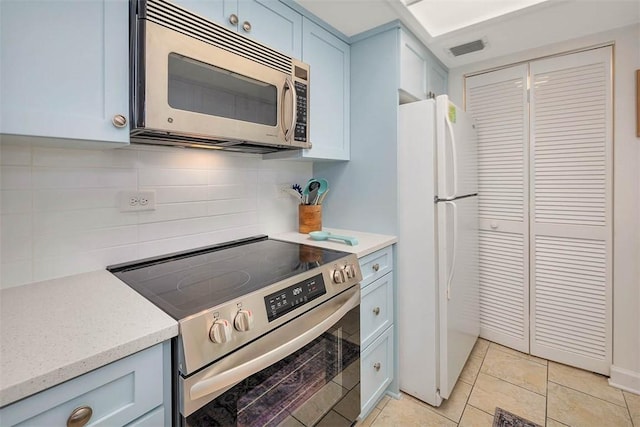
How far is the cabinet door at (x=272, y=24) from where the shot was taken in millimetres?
1361

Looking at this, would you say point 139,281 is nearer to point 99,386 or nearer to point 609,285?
point 99,386

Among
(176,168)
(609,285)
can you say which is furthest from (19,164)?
(609,285)

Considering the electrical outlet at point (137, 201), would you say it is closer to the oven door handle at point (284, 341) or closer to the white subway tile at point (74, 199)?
the white subway tile at point (74, 199)

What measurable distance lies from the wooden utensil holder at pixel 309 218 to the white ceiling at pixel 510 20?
1.09 m

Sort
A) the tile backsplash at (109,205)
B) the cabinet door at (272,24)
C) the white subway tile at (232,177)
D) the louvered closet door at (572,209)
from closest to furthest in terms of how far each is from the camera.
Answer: the tile backsplash at (109,205) < the cabinet door at (272,24) < the white subway tile at (232,177) < the louvered closet door at (572,209)

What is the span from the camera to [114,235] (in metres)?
1.29

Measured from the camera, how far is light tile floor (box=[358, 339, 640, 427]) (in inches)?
65.9

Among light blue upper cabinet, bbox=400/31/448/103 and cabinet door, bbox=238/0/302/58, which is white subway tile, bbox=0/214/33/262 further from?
light blue upper cabinet, bbox=400/31/448/103

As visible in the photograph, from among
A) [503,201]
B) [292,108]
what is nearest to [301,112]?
[292,108]

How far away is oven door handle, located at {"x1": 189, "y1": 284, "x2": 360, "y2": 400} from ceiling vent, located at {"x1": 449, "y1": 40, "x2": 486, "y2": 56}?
5.91 ft

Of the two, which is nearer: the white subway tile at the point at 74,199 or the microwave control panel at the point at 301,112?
the white subway tile at the point at 74,199

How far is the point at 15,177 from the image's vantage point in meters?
1.06

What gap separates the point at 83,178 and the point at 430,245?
1656 millimetres

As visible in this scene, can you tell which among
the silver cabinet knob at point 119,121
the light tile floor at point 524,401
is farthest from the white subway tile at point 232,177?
the light tile floor at point 524,401
